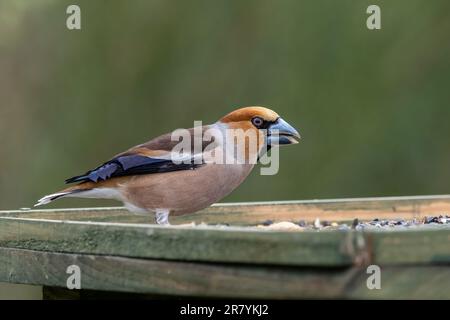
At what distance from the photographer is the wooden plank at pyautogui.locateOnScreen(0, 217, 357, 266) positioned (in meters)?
2.91

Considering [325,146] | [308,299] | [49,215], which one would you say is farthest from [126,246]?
[325,146]

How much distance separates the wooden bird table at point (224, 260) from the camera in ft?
9.57

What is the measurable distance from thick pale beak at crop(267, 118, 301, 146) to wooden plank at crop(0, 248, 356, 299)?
1.91 m

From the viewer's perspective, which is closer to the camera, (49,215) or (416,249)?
(416,249)

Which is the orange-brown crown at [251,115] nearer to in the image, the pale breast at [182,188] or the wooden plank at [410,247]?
the pale breast at [182,188]

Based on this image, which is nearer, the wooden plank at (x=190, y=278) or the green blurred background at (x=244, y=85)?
the wooden plank at (x=190, y=278)

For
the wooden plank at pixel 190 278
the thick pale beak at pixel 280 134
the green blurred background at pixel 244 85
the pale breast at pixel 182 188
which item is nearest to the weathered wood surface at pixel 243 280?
the wooden plank at pixel 190 278

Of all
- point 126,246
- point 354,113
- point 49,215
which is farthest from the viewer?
point 354,113

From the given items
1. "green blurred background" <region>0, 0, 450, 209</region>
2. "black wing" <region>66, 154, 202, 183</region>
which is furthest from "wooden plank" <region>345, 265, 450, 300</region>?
"green blurred background" <region>0, 0, 450, 209</region>

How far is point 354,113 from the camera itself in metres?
7.48

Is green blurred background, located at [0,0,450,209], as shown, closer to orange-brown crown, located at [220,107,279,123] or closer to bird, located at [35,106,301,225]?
orange-brown crown, located at [220,107,279,123]

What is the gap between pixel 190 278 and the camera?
3.14 metres

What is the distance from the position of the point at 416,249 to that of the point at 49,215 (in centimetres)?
240

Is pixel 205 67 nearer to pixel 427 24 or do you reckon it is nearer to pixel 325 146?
pixel 325 146
